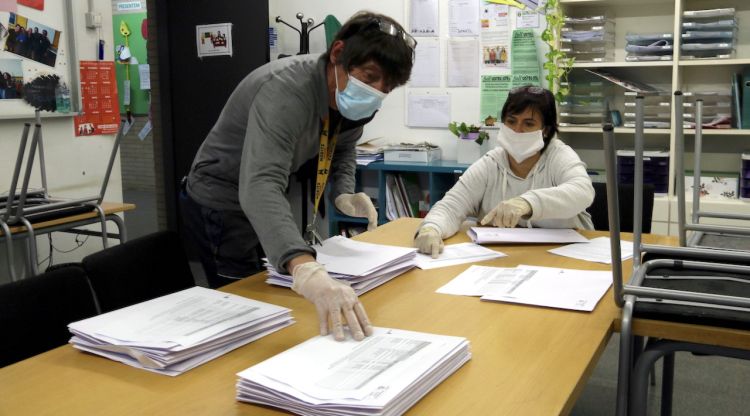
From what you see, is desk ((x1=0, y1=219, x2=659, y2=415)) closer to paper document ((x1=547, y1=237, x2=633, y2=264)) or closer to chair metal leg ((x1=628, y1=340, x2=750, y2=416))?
chair metal leg ((x1=628, y1=340, x2=750, y2=416))

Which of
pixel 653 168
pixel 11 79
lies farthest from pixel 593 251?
pixel 11 79

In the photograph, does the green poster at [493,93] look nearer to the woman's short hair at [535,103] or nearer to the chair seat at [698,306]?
the woman's short hair at [535,103]

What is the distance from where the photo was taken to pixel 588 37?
3594 mm

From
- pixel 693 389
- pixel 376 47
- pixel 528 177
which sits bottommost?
pixel 693 389

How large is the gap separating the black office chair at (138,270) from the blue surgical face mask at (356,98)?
0.58 m

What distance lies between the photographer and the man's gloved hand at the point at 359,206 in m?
2.02

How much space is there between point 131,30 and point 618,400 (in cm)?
745

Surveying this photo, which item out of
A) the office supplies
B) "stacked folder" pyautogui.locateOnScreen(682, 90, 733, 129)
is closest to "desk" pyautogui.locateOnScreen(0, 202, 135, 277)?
"stacked folder" pyautogui.locateOnScreen(682, 90, 733, 129)

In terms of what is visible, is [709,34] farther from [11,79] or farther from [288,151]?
[11,79]

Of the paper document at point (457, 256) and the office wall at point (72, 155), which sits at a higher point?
the office wall at point (72, 155)

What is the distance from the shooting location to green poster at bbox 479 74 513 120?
4.10 meters

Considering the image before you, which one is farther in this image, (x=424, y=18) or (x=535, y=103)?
(x=424, y=18)

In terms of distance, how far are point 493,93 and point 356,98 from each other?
2669 mm

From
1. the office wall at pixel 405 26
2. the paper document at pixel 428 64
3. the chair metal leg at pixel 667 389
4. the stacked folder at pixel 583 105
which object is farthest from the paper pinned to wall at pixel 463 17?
the chair metal leg at pixel 667 389
